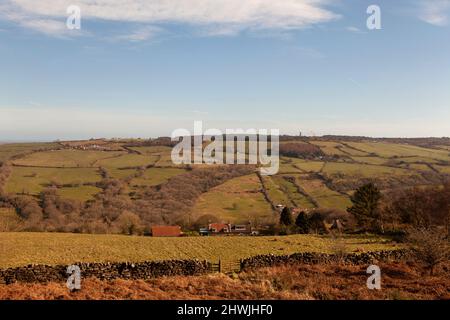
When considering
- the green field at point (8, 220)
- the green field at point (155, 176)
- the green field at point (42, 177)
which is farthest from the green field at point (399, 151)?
the green field at point (8, 220)

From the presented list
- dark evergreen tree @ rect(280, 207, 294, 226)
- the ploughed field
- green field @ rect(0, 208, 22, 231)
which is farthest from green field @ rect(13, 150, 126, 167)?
dark evergreen tree @ rect(280, 207, 294, 226)

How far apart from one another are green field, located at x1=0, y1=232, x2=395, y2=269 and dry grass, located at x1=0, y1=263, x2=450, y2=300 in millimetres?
10044

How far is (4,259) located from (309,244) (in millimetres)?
24761

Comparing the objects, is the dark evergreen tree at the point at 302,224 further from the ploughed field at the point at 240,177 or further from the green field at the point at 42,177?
the green field at the point at 42,177

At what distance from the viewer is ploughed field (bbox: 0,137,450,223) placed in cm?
7125

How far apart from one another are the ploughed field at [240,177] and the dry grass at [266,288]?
41440mm

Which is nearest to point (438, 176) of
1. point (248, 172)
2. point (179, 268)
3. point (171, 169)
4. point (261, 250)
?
point (248, 172)

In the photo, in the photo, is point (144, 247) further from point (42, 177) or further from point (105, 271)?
point (42, 177)

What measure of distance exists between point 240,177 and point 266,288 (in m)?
75.1

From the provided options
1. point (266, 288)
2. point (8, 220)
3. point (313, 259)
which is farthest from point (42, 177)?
point (266, 288)

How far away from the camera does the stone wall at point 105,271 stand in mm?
21109

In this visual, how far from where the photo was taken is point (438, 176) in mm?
83562
